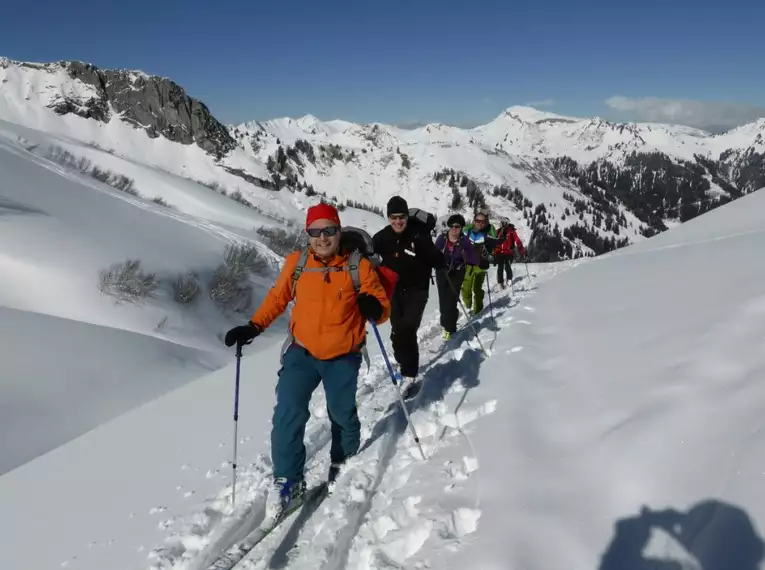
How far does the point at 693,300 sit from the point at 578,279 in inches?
279

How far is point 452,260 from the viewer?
9492 millimetres

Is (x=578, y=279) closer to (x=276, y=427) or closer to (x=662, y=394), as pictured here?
(x=662, y=394)

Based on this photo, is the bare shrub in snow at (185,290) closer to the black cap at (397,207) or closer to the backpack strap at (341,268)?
the black cap at (397,207)

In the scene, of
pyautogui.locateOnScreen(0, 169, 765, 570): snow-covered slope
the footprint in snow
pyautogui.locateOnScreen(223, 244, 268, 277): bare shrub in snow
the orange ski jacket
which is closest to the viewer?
pyautogui.locateOnScreen(0, 169, 765, 570): snow-covered slope

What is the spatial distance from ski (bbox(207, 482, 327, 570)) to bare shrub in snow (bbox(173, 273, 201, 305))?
33.9 feet

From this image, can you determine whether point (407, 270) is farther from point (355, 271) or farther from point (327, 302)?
point (327, 302)

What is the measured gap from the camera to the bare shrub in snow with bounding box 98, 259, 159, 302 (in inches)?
476

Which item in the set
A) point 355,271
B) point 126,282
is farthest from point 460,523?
point 126,282

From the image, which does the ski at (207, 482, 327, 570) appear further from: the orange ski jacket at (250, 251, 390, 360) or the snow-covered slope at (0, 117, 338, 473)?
the snow-covered slope at (0, 117, 338, 473)

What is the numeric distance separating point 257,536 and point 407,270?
3.91 m

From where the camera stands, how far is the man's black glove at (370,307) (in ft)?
14.1

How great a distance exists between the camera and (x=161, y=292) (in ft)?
43.3

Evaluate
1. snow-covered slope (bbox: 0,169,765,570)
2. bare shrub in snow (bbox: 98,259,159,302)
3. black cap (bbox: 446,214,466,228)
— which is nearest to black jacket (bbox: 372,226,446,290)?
snow-covered slope (bbox: 0,169,765,570)

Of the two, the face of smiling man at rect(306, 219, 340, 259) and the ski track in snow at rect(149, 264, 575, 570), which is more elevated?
the face of smiling man at rect(306, 219, 340, 259)
